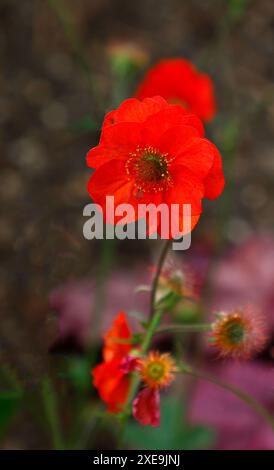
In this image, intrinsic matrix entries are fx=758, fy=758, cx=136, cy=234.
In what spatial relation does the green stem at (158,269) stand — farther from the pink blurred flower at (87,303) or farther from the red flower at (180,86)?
the pink blurred flower at (87,303)

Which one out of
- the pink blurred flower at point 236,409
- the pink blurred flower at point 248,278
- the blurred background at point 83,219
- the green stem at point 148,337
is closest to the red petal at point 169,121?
the green stem at point 148,337

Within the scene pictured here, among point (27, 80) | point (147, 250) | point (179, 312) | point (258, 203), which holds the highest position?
point (27, 80)

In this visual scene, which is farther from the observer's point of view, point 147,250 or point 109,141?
point 147,250

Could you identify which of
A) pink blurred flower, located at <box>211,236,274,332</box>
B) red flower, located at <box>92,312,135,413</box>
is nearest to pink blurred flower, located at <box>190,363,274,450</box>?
pink blurred flower, located at <box>211,236,274,332</box>

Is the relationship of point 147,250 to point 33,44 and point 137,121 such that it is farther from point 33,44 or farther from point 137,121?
point 137,121
